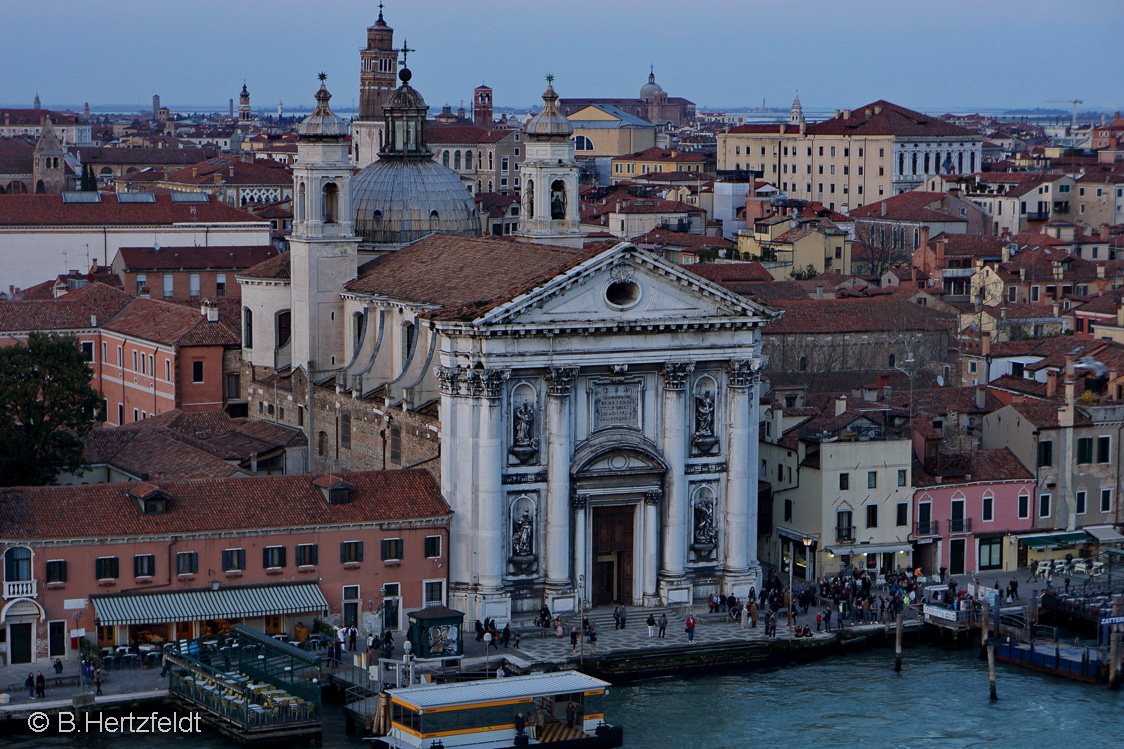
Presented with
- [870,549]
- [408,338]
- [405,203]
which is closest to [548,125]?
[405,203]

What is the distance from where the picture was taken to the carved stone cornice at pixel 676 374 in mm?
39250

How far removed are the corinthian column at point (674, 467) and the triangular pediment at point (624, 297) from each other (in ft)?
3.47

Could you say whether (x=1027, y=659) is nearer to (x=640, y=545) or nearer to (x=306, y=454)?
(x=640, y=545)

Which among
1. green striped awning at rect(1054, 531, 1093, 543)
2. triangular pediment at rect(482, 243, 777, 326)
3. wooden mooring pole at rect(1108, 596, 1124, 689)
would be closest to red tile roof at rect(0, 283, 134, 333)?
triangular pediment at rect(482, 243, 777, 326)

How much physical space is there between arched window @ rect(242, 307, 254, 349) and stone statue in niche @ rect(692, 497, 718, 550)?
1418 cm

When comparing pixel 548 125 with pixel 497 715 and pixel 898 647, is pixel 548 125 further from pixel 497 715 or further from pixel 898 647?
pixel 497 715

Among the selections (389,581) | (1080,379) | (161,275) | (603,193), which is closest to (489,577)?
(389,581)

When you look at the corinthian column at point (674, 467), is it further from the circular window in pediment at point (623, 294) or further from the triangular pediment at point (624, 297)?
the circular window in pediment at point (623, 294)

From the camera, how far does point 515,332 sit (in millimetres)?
37969

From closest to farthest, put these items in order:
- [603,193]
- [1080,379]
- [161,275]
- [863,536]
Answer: [863,536]
[1080,379]
[161,275]
[603,193]

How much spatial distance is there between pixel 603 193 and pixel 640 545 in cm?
7140

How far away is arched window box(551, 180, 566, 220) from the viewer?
48.4 meters

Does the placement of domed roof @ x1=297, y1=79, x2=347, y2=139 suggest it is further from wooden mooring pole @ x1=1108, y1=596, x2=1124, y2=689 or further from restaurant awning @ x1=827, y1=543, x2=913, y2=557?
wooden mooring pole @ x1=1108, y1=596, x2=1124, y2=689

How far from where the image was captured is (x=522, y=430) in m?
38.7
